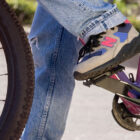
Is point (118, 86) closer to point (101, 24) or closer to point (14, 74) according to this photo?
point (101, 24)

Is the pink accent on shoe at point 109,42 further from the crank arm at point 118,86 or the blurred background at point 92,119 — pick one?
the blurred background at point 92,119

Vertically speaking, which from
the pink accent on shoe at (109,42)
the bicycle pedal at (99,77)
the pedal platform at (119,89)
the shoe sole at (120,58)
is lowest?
the pedal platform at (119,89)

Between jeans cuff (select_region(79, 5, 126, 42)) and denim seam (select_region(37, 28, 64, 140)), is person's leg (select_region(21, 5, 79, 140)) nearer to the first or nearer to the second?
denim seam (select_region(37, 28, 64, 140))

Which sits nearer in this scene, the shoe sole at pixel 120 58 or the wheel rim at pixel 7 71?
the wheel rim at pixel 7 71

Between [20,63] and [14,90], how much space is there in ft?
0.32

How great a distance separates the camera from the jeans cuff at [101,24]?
1634mm

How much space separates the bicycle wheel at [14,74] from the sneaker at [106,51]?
24 centimetres

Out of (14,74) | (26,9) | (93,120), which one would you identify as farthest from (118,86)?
(26,9)

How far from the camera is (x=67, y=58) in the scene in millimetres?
1931

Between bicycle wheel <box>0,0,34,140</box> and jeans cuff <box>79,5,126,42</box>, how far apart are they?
0.76 feet

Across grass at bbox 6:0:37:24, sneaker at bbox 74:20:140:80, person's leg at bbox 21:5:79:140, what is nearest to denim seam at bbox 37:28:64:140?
person's leg at bbox 21:5:79:140

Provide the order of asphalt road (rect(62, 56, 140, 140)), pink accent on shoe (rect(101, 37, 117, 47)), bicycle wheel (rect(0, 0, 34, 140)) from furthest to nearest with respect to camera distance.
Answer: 1. asphalt road (rect(62, 56, 140, 140))
2. pink accent on shoe (rect(101, 37, 117, 47))
3. bicycle wheel (rect(0, 0, 34, 140))

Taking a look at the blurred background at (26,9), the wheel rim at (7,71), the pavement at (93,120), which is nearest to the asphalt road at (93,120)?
the pavement at (93,120)

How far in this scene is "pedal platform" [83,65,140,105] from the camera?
5.80ft
